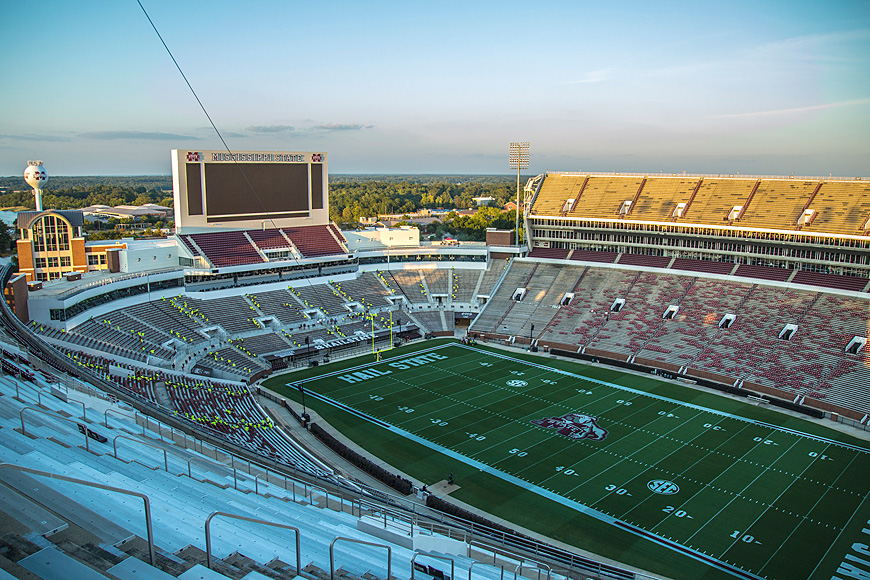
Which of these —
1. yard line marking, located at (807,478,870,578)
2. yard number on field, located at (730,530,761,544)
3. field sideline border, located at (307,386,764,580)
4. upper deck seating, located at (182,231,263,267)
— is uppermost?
upper deck seating, located at (182,231,263,267)

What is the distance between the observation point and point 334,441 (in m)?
29.7

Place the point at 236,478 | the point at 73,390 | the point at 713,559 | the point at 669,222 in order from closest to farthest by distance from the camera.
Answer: the point at 236,478 → the point at 73,390 → the point at 713,559 → the point at 669,222

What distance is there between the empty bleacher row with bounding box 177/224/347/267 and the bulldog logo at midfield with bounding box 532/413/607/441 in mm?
29162

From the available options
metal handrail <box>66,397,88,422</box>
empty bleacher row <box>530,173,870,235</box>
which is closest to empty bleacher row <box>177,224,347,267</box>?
empty bleacher row <box>530,173,870,235</box>

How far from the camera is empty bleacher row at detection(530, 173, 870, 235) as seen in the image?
44.7 m

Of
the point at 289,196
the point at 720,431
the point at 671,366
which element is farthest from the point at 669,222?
the point at 289,196

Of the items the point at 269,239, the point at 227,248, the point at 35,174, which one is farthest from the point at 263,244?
the point at 35,174

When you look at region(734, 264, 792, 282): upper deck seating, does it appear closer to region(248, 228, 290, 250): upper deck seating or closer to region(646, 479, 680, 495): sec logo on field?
region(646, 479, 680, 495): sec logo on field

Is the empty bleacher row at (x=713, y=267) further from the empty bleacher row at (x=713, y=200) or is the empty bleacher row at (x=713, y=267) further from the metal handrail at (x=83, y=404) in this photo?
the metal handrail at (x=83, y=404)

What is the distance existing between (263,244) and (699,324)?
35.5m

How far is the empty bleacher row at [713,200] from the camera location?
44688 millimetres

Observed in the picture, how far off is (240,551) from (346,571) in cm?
175

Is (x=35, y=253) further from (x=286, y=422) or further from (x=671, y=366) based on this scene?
(x=671, y=366)

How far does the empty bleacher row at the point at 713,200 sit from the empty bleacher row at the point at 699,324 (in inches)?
206
